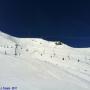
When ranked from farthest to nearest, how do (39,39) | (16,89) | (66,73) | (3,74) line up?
(39,39)
(66,73)
(3,74)
(16,89)

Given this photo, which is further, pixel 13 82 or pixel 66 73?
pixel 66 73

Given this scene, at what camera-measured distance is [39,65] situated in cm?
1098

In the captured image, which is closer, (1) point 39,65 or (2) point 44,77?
(2) point 44,77

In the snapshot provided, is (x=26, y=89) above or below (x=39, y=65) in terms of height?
below

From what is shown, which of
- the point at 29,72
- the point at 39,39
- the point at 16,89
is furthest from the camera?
the point at 39,39

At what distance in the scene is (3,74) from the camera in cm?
Answer: 905

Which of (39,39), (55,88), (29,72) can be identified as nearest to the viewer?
(55,88)

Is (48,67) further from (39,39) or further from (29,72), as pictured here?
(39,39)

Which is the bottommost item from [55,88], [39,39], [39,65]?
[55,88]

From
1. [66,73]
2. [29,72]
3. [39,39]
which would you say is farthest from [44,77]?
[39,39]

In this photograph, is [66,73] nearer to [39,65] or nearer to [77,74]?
[77,74]

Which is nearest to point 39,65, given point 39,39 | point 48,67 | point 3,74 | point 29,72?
point 48,67

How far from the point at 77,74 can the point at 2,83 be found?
151 inches

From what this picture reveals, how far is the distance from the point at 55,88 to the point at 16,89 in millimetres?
1334
